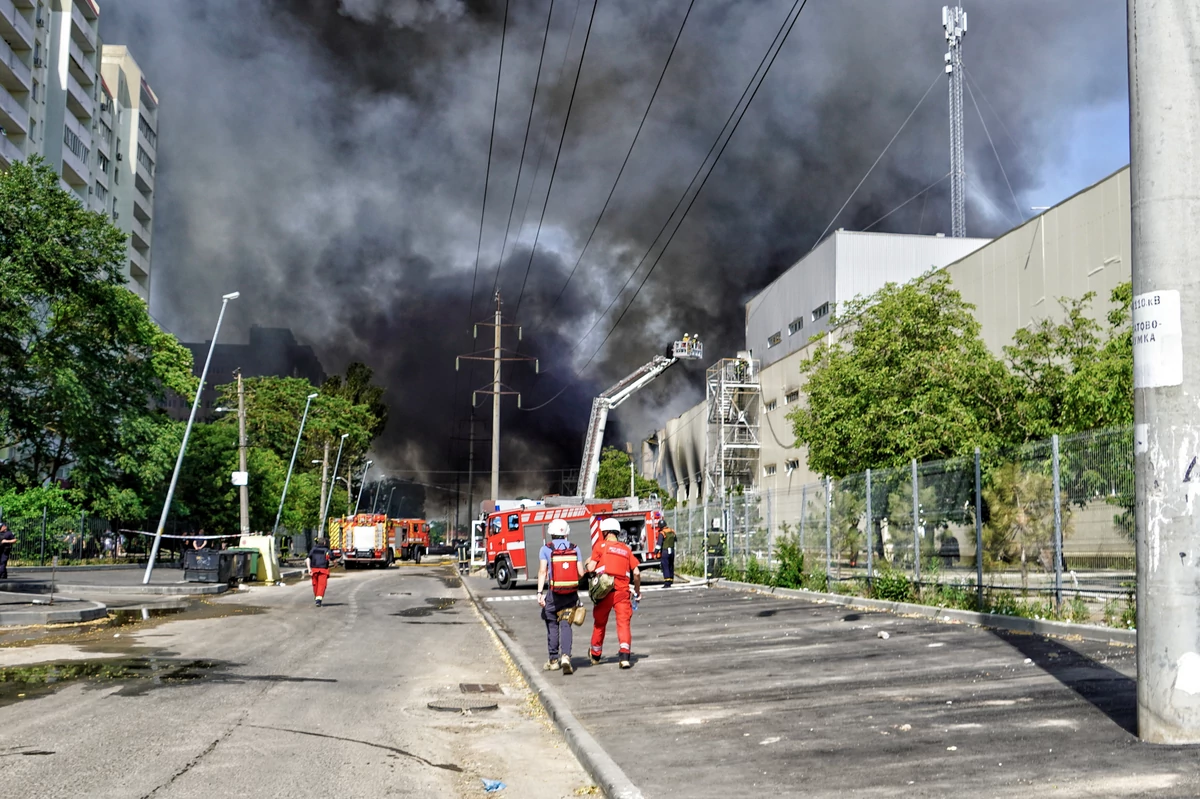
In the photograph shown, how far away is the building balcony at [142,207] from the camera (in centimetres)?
9356

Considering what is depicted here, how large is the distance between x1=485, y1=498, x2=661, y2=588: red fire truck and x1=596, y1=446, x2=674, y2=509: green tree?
2155 inches

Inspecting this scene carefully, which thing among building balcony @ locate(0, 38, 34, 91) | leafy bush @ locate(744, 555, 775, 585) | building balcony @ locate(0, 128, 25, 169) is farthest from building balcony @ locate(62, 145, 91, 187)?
leafy bush @ locate(744, 555, 775, 585)

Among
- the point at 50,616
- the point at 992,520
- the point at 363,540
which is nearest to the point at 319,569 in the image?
the point at 50,616

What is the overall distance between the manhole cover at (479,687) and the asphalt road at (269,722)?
0.26 ft

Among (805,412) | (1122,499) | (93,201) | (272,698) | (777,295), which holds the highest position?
(93,201)

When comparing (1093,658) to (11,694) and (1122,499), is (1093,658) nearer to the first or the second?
(1122,499)

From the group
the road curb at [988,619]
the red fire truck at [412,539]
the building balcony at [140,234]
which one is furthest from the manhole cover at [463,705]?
the building balcony at [140,234]

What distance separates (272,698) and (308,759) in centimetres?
316

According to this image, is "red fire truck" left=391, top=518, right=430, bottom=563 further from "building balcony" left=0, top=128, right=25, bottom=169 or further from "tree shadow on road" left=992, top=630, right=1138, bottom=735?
"tree shadow on road" left=992, top=630, right=1138, bottom=735

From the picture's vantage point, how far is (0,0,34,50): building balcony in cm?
6208

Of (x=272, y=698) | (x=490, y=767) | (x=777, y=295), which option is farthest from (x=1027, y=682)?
(x=777, y=295)

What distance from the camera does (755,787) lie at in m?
6.54

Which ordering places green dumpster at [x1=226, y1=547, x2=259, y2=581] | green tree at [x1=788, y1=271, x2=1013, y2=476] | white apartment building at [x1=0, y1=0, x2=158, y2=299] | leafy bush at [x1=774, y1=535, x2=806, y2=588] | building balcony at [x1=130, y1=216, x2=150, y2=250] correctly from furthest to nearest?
building balcony at [x1=130, y1=216, x2=150, y2=250] < white apartment building at [x1=0, y1=0, x2=158, y2=299] < green dumpster at [x1=226, y1=547, x2=259, y2=581] < green tree at [x1=788, y1=271, x2=1013, y2=476] < leafy bush at [x1=774, y1=535, x2=806, y2=588]

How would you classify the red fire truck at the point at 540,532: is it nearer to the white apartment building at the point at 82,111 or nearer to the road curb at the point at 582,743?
the road curb at the point at 582,743
